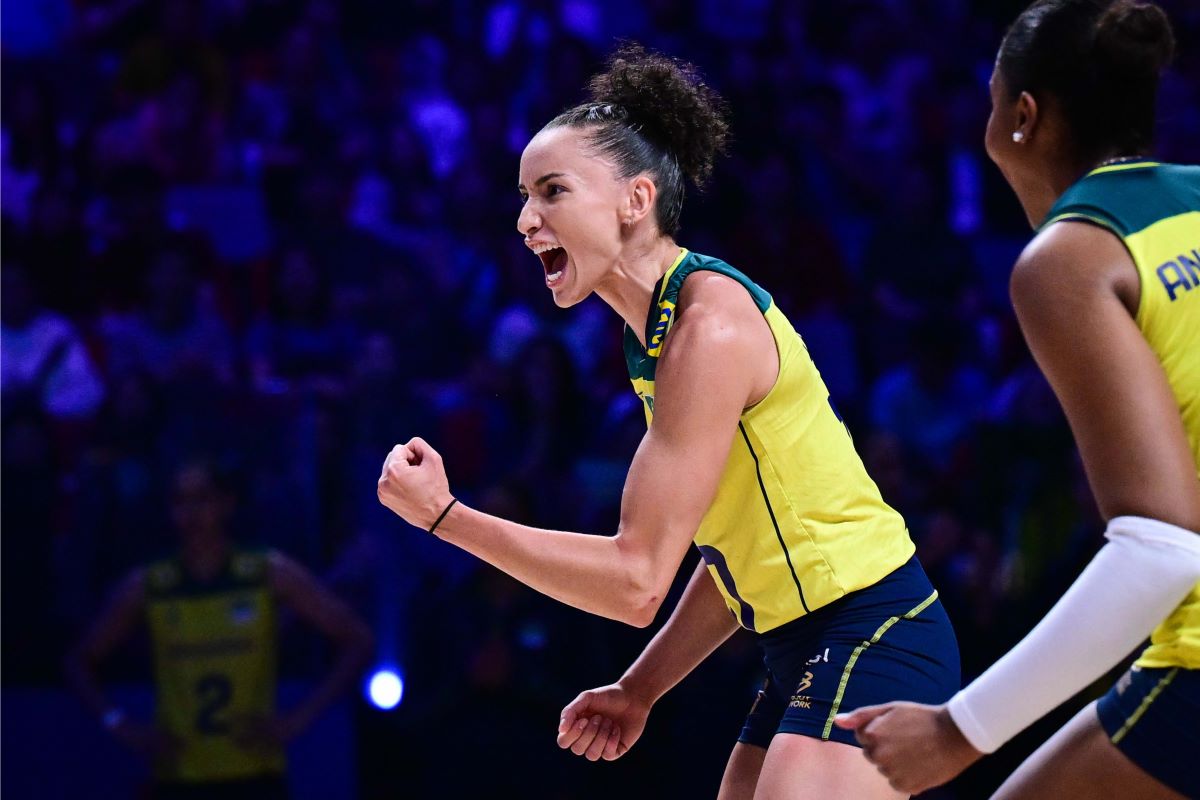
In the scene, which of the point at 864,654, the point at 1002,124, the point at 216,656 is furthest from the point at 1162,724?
the point at 216,656

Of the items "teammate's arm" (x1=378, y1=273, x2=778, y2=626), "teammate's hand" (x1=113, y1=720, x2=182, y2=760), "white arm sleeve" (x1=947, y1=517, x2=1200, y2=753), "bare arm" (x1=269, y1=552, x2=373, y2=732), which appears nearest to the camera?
"white arm sleeve" (x1=947, y1=517, x2=1200, y2=753)

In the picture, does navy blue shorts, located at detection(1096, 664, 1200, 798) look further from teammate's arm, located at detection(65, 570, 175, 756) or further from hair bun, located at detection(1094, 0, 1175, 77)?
teammate's arm, located at detection(65, 570, 175, 756)

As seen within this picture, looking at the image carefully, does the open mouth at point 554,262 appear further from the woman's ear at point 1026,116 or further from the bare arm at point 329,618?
the bare arm at point 329,618

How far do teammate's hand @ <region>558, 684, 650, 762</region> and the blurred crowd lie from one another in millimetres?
2184

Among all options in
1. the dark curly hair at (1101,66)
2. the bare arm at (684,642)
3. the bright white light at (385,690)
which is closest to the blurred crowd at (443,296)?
the bright white light at (385,690)

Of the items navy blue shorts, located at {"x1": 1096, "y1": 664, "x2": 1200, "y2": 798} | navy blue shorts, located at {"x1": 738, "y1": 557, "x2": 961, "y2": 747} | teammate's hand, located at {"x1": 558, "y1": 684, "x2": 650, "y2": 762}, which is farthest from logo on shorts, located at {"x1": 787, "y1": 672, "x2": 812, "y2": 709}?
navy blue shorts, located at {"x1": 1096, "y1": 664, "x2": 1200, "y2": 798}

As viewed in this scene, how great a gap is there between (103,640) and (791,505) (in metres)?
3.31

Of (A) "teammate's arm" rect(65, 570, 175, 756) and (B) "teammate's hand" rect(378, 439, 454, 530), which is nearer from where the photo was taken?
(B) "teammate's hand" rect(378, 439, 454, 530)

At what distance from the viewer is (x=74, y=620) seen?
4.77 m

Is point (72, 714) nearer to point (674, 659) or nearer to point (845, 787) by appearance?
point (674, 659)

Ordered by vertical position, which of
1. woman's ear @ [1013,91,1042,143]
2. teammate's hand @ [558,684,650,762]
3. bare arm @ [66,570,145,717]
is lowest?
bare arm @ [66,570,145,717]

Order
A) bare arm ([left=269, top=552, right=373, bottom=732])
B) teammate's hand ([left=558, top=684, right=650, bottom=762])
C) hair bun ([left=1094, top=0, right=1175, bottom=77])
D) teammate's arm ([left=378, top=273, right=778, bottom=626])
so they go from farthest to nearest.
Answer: bare arm ([left=269, top=552, right=373, bottom=732]) < teammate's hand ([left=558, top=684, right=650, bottom=762]) < teammate's arm ([left=378, top=273, right=778, bottom=626]) < hair bun ([left=1094, top=0, right=1175, bottom=77])

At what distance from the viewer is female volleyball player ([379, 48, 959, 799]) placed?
2.04 m

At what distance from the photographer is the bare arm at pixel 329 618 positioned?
4766 mm
